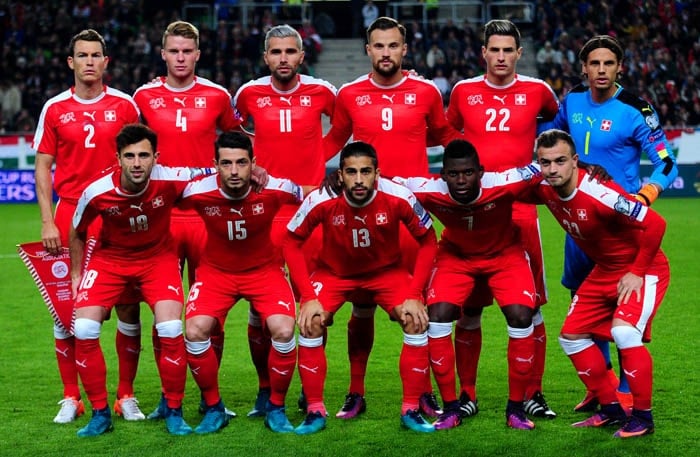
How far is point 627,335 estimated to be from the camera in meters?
6.32

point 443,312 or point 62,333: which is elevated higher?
point 443,312

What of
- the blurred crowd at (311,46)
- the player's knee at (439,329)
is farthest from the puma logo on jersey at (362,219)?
the blurred crowd at (311,46)

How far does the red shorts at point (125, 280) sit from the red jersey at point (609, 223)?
2362 millimetres

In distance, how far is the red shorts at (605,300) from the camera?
21.2 feet

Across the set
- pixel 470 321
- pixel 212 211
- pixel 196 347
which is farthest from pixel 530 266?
pixel 196 347

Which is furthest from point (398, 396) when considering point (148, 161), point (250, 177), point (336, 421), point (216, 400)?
point (148, 161)

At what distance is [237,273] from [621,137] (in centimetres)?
263

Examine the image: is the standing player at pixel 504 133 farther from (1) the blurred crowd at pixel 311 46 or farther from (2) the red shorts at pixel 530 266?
(1) the blurred crowd at pixel 311 46

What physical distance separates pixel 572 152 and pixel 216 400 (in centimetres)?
264

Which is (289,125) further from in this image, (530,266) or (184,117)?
(530,266)

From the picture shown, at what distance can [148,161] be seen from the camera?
21.7ft

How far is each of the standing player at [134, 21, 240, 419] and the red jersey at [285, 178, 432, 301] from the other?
0.86m

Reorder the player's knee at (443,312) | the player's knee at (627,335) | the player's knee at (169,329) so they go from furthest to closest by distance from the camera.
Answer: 1. the player's knee at (443,312)
2. the player's knee at (169,329)
3. the player's knee at (627,335)

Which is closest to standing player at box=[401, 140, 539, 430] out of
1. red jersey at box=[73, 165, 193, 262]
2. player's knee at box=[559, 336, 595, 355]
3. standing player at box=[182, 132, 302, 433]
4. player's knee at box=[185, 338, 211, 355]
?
player's knee at box=[559, 336, 595, 355]
